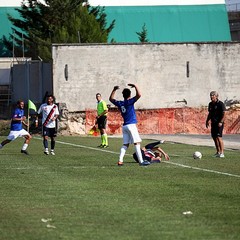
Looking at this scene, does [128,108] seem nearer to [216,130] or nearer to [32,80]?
[216,130]

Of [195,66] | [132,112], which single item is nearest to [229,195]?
[132,112]

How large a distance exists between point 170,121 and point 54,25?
23.4 meters

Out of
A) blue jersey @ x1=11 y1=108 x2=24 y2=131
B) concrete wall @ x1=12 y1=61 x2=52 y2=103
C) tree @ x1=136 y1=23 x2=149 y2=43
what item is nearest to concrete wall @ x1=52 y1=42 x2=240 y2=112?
concrete wall @ x1=12 y1=61 x2=52 y2=103

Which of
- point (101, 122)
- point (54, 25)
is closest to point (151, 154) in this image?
point (101, 122)

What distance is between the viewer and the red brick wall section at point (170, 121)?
165ft

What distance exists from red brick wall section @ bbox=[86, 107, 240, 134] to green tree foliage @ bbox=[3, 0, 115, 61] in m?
16.0

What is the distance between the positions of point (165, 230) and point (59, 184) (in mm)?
6176

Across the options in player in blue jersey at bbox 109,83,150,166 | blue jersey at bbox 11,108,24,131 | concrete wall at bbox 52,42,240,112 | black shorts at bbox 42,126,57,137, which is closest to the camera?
player in blue jersey at bbox 109,83,150,166

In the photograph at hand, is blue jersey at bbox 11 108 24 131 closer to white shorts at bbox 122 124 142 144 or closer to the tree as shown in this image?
white shorts at bbox 122 124 142 144

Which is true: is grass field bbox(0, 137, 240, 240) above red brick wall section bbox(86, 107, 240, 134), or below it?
below

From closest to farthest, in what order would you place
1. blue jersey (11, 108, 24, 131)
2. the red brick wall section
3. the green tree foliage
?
blue jersey (11, 108, 24, 131) → the red brick wall section → the green tree foliage

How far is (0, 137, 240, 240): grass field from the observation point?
37.4 ft

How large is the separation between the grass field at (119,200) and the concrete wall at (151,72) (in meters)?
29.0

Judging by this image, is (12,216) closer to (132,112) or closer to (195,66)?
(132,112)
